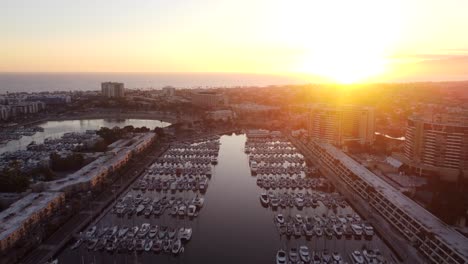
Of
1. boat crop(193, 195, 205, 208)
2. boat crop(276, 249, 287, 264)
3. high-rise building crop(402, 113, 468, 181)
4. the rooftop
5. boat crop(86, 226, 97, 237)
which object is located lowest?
boat crop(276, 249, 287, 264)

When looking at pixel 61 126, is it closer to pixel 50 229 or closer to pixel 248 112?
pixel 248 112

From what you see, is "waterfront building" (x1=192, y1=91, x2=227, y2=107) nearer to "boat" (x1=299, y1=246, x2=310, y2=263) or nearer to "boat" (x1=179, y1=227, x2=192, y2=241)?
"boat" (x1=179, y1=227, x2=192, y2=241)

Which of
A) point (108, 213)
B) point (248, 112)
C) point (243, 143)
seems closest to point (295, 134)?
point (243, 143)

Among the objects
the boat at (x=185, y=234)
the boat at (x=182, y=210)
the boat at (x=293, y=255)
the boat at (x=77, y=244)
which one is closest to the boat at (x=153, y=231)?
the boat at (x=185, y=234)

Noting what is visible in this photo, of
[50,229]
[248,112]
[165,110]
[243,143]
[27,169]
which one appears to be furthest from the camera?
[165,110]

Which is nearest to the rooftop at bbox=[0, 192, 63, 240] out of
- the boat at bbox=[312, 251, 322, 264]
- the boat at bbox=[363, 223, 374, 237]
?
the boat at bbox=[312, 251, 322, 264]

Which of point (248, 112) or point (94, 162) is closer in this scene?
point (94, 162)

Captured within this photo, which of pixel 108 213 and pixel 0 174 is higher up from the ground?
pixel 0 174
